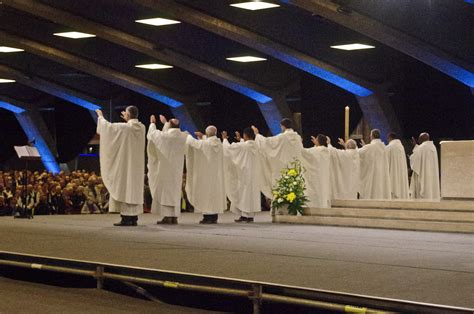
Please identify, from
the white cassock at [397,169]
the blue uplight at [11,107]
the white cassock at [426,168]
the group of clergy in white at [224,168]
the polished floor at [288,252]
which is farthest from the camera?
the blue uplight at [11,107]

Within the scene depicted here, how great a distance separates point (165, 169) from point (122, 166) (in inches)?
30.5

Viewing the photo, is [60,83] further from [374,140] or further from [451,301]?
[451,301]

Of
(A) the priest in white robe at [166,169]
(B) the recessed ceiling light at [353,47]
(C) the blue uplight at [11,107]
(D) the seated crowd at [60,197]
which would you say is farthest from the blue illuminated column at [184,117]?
(A) the priest in white robe at [166,169]

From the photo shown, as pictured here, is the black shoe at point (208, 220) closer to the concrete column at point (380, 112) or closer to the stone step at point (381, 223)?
the stone step at point (381, 223)

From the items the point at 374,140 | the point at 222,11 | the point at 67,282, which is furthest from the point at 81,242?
the point at 222,11

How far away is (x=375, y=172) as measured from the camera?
2055cm

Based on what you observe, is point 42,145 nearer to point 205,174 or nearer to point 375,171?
point 375,171

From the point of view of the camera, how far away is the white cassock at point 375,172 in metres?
20.5

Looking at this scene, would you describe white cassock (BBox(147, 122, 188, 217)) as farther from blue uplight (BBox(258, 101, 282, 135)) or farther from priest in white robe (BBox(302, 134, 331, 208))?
blue uplight (BBox(258, 101, 282, 135))

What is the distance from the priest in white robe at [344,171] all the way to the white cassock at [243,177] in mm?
2605

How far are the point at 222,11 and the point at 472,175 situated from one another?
12.5m

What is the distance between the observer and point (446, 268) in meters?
8.91

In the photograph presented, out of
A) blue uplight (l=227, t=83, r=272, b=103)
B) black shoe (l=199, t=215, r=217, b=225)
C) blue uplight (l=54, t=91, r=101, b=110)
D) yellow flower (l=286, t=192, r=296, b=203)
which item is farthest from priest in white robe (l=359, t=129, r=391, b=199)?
blue uplight (l=54, t=91, r=101, b=110)

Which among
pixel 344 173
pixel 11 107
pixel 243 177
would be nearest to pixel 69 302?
pixel 243 177
